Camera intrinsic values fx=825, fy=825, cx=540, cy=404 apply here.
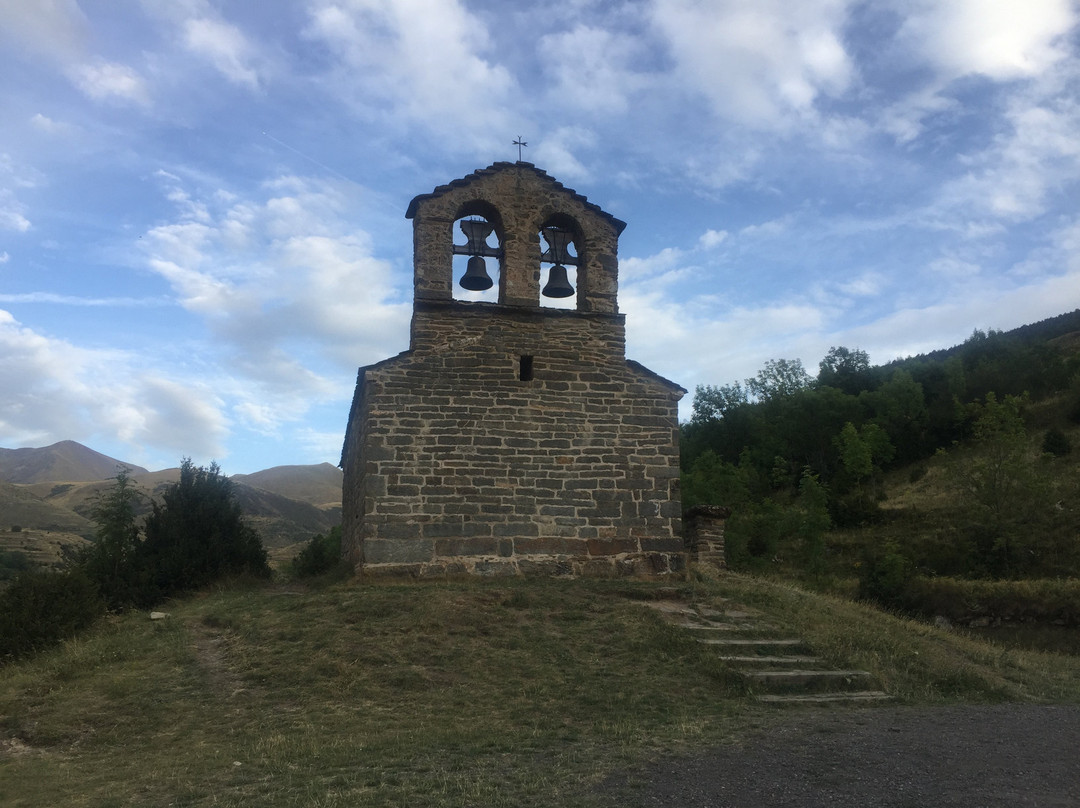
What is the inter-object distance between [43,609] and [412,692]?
672 cm

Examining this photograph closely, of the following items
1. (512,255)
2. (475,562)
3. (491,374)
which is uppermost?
(512,255)

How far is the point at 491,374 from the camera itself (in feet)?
44.4

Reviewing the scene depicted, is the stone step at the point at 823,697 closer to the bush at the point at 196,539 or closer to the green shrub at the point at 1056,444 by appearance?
the bush at the point at 196,539

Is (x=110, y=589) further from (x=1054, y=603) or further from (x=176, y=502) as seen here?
(x=1054, y=603)

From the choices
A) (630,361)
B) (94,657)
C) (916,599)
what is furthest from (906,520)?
(94,657)

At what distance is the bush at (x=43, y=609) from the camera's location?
438 inches

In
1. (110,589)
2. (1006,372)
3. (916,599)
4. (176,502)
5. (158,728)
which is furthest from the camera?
(1006,372)

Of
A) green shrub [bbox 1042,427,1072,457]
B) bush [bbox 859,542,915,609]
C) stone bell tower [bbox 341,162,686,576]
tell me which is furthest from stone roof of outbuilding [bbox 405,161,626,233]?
green shrub [bbox 1042,427,1072,457]

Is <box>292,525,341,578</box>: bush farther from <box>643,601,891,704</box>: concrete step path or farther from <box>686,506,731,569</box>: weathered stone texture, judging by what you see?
<box>643,601,891,704</box>: concrete step path

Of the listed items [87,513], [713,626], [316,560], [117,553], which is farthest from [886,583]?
[87,513]

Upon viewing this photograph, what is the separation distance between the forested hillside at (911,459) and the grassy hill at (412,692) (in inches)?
567

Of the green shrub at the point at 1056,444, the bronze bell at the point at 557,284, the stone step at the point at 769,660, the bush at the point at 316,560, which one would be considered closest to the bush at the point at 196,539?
the bush at the point at 316,560

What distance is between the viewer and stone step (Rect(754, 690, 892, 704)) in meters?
8.30

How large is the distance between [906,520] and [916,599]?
1412 centimetres
